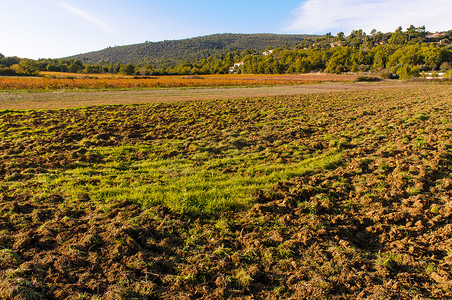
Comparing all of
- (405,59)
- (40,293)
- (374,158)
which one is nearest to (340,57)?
(405,59)

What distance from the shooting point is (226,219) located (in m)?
5.11

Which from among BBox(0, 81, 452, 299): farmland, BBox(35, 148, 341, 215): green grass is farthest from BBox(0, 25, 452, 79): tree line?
BBox(35, 148, 341, 215): green grass

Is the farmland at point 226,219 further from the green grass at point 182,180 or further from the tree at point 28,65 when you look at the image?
the tree at point 28,65

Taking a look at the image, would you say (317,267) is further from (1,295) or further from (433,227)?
(1,295)

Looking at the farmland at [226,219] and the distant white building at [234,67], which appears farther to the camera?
the distant white building at [234,67]

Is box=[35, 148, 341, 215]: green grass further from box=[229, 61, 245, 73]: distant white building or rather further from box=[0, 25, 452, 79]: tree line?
box=[229, 61, 245, 73]: distant white building

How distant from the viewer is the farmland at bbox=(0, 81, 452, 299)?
3.51 meters

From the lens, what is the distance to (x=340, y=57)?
12419cm

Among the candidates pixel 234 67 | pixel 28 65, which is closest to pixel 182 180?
pixel 28 65

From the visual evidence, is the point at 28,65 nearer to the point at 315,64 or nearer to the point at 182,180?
the point at 315,64

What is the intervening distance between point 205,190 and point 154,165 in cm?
259

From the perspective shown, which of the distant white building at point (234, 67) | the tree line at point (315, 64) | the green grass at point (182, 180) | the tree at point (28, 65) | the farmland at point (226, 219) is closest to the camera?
the farmland at point (226, 219)

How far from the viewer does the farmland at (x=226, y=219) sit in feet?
11.5

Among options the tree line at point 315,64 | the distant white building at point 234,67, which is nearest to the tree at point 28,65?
the tree line at point 315,64
